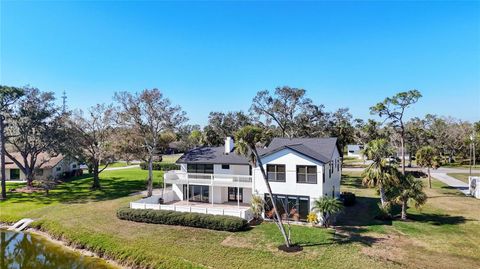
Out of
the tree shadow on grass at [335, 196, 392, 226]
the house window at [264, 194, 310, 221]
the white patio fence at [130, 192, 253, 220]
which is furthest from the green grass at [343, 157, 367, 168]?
the white patio fence at [130, 192, 253, 220]

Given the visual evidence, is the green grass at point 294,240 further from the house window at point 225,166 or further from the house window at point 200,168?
the house window at point 225,166

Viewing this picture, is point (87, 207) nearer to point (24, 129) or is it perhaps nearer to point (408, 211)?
point (24, 129)

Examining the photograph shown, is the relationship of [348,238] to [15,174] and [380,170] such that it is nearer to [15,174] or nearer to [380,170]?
[380,170]

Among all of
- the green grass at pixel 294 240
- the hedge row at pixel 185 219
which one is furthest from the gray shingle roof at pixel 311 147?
the hedge row at pixel 185 219

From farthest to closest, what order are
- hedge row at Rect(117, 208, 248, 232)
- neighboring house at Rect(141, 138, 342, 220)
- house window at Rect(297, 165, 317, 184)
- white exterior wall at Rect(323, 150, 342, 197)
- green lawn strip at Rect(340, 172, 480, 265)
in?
white exterior wall at Rect(323, 150, 342, 197) < neighboring house at Rect(141, 138, 342, 220) < house window at Rect(297, 165, 317, 184) < hedge row at Rect(117, 208, 248, 232) < green lawn strip at Rect(340, 172, 480, 265)

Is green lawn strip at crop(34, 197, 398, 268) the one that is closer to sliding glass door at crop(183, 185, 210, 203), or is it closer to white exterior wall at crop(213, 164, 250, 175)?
white exterior wall at crop(213, 164, 250, 175)
